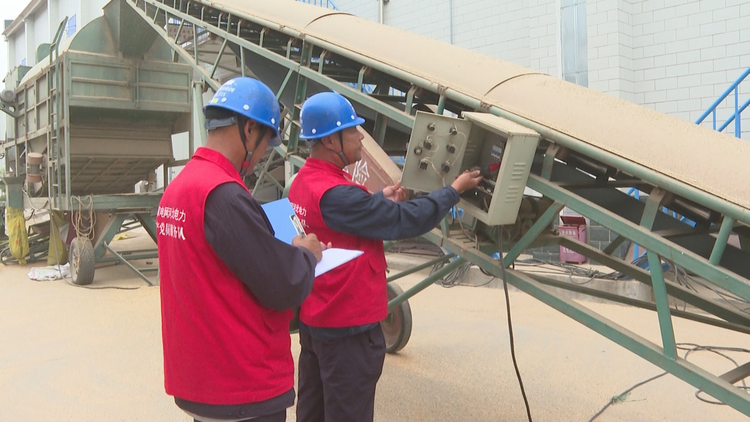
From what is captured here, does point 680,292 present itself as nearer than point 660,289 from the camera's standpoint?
No

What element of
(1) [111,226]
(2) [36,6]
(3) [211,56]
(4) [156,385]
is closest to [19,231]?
(1) [111,226]

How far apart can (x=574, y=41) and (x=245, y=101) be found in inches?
307

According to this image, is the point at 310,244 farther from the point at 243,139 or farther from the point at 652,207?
the point at 652,207

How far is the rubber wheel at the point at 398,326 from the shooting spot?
483 centimetres

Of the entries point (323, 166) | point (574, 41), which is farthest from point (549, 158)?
point (574, 41)

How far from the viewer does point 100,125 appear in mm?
8773

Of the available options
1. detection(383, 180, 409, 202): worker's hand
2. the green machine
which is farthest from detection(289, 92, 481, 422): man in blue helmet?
the green machine

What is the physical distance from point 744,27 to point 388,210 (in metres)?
6.91

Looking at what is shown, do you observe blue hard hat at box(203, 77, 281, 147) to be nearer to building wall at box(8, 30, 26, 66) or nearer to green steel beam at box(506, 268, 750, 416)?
green steel beam at box(506, 268, 750, 416)

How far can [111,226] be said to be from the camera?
808 cm

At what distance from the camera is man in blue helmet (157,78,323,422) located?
5.32ft

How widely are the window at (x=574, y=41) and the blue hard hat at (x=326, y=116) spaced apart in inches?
262

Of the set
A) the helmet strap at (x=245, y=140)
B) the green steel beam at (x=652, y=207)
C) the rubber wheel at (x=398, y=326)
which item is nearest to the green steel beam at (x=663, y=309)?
the green steel beam at (x=652, y=207)

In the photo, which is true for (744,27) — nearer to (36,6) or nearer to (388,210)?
(388,210)
